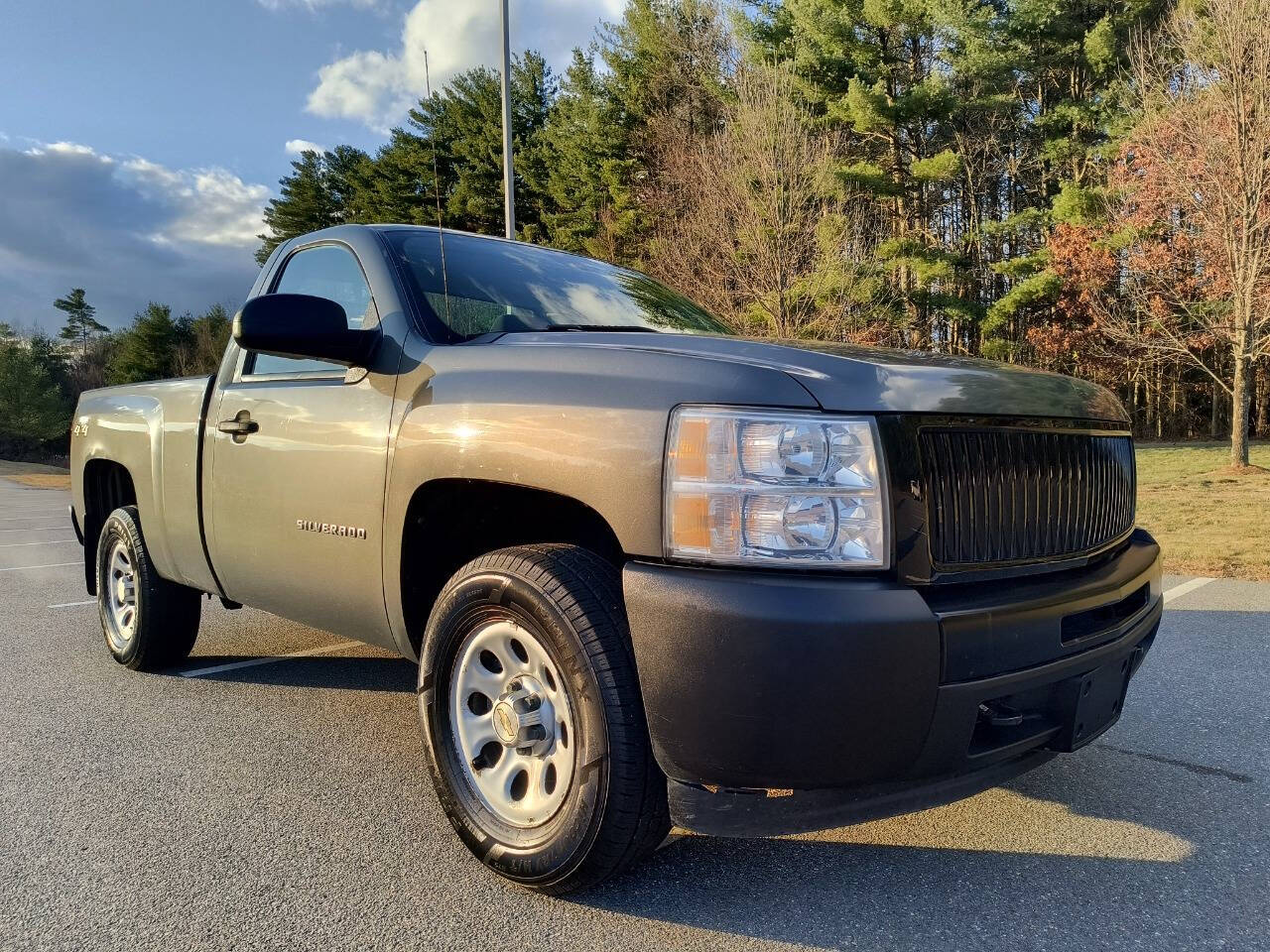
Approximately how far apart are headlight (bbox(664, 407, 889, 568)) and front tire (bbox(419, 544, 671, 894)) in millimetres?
343

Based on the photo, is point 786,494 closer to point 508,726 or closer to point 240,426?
point 508,726

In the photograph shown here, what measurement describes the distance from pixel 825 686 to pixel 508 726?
90 centimetres

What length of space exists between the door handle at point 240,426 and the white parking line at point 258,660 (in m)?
1.38

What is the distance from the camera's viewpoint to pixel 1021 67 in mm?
25141

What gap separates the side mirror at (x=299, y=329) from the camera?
103 inches

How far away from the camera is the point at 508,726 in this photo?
2312 mm

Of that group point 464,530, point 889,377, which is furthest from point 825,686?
point 464,530

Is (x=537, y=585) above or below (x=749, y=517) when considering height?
below

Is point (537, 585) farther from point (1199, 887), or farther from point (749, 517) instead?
point (1199, 887)

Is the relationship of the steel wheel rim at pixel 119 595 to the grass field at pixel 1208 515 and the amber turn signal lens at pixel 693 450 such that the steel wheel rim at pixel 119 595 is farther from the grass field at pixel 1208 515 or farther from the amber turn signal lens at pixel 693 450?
the grass field at pixel 1208 515

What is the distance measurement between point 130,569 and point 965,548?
3.98 meters

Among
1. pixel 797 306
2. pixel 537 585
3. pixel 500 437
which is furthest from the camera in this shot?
pixel 797 306

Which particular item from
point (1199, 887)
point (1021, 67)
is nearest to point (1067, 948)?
point (1199, 887)

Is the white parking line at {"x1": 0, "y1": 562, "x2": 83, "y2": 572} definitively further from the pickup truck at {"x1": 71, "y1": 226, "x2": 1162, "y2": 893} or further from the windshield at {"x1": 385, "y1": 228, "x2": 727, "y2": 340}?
the windshield at {"x1": 385, "y1": 228, "x2": 727, "y2": 340}
